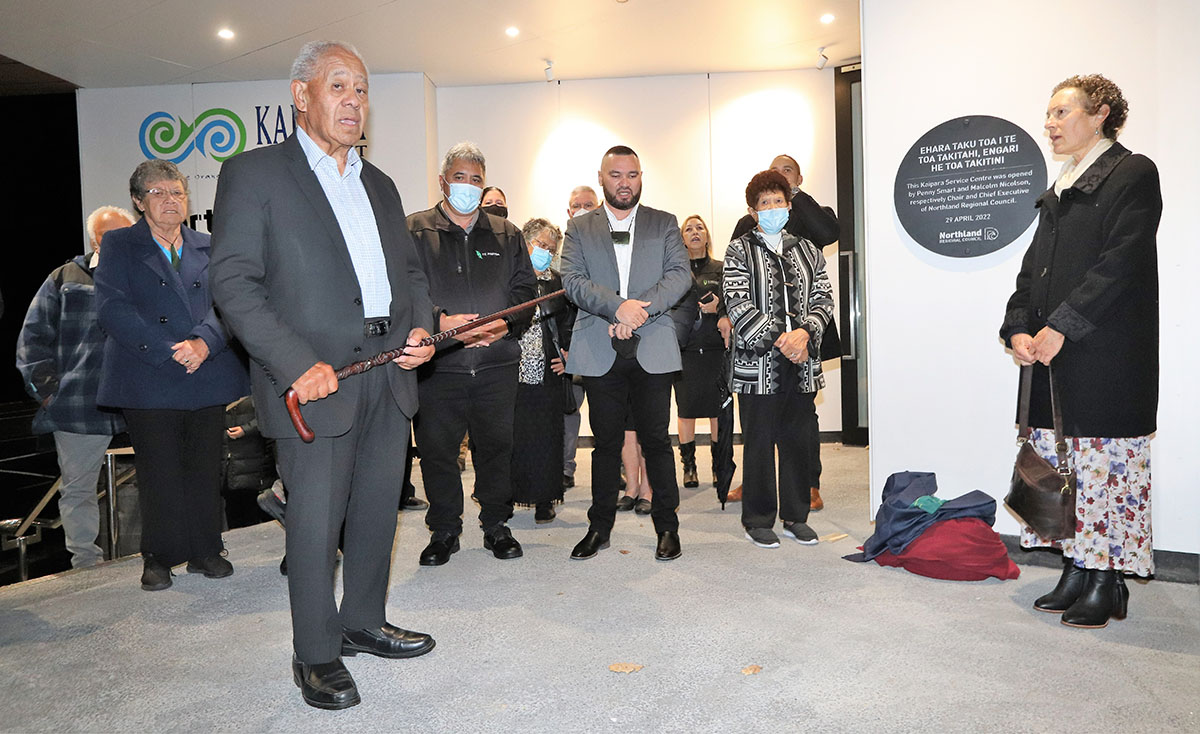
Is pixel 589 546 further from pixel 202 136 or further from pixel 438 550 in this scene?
pixel 202 136

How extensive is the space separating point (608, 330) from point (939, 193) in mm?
1579

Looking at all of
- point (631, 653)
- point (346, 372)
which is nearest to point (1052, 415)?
point (631, 653)

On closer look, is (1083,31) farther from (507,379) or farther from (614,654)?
(614,654)

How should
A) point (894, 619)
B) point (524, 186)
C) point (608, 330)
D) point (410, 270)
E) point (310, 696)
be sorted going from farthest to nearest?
point (524, 186), point (608, 330), point (894, 619), point (410, 270), point (310, 696)

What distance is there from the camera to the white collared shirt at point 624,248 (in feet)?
12.9

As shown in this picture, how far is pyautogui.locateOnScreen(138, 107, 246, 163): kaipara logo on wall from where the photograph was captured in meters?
7.56

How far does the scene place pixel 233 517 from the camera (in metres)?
5.33

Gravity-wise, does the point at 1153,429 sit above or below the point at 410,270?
below

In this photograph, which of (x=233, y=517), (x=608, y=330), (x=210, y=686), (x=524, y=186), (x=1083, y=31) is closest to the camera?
(x=210, y=686)

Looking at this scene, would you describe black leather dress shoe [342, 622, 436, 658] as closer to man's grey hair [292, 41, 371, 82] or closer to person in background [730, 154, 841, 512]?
man's grey hair [292, 41, 371, 82]

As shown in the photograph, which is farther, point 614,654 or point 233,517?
point 233,517

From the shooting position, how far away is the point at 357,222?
2.61 m

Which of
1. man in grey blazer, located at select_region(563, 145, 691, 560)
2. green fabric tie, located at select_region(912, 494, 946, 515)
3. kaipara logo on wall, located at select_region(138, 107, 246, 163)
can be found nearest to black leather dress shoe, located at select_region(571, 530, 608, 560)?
man in grey blazer, located at select_region(563, 145, 691, 560)

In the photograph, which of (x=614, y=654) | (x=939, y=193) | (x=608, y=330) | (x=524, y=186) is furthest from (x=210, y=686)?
(x=524, y=186)
